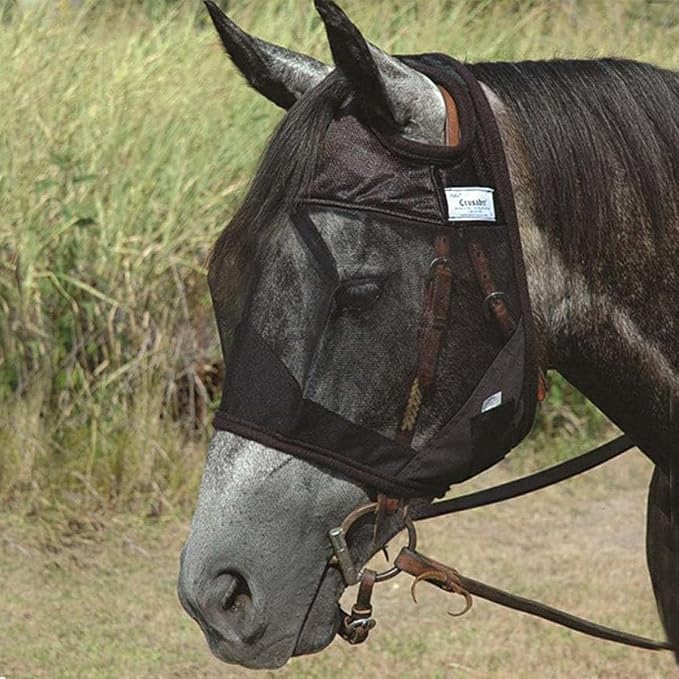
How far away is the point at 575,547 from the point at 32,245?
8.06ft

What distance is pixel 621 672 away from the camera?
4.29 meters

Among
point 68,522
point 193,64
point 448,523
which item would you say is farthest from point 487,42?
point 68,522

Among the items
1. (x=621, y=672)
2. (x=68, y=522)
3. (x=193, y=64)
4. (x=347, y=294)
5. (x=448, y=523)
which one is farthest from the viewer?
(x=193, y=64)

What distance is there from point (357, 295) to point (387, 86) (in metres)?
0.30

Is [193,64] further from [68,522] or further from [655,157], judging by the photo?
[655,157]

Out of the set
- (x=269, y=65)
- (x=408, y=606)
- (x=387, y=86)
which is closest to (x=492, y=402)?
(x=387, y=86)

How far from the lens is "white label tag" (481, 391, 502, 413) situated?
2.06 meters

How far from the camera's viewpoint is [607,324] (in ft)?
7.04

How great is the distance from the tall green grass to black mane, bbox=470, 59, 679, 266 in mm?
3353

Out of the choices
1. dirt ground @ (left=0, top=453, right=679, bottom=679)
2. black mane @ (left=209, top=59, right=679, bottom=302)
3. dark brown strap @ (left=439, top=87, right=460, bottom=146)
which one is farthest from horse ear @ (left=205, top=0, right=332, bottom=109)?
dirt ground @ (left=0, top=453, right=679, bottom=679)

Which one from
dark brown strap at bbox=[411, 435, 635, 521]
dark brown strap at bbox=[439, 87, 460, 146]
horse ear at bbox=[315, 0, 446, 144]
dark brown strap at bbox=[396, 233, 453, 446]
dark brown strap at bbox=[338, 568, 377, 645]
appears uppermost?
horse ear at bbox=[315, 0, 446, 144]

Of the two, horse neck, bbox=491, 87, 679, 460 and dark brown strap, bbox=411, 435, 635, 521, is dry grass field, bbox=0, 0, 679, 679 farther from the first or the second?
horse neck, bbox=491, 87, 679, 460

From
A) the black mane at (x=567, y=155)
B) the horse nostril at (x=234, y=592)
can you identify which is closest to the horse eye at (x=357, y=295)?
the black mane at (x=567, y=155)

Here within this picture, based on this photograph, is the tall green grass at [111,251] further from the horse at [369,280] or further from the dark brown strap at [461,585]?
the horse at [369,280]
